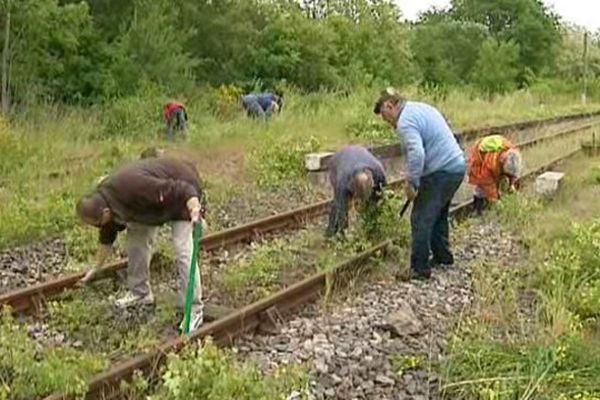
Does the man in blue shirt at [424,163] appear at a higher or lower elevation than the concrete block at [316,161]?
higher

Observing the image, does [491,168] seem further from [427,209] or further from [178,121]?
[178,121]

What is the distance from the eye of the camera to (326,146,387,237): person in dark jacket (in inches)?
341

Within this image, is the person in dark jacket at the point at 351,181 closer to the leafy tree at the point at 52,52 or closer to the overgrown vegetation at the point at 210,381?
the overgrown vegetation at the point at 210,381

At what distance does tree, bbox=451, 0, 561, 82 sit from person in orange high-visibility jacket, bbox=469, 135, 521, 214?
5970cm

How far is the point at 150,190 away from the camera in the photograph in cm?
638

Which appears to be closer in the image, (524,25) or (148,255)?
(148,255)

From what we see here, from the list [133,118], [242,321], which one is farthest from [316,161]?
[133,118]

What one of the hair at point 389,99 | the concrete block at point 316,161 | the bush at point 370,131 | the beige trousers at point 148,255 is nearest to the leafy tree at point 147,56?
the bush at point 370,131

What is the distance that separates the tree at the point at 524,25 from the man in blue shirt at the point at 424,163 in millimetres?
63293

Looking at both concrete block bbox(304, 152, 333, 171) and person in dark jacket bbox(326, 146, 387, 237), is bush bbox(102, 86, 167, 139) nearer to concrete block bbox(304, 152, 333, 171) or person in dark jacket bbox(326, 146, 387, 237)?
concrete block bbox(304, 152, 333, 171)

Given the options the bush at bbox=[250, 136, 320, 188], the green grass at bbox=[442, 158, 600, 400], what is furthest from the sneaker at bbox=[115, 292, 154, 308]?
the bush at bbox=[250, 136, 320, 188]

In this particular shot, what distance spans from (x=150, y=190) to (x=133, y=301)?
4.00 feet

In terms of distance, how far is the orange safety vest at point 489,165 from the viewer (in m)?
11.6

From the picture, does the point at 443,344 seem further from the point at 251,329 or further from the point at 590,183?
the point at 590,183
